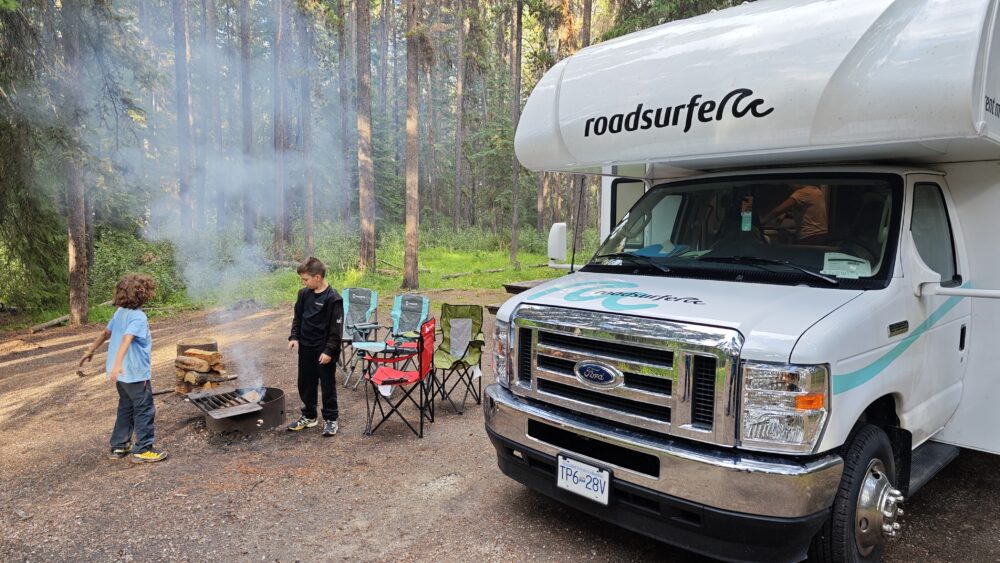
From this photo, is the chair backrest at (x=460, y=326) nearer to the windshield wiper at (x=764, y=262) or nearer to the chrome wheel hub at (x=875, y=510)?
the windshield wiper at (x=764, y=262)

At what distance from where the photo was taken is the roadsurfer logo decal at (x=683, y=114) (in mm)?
3246

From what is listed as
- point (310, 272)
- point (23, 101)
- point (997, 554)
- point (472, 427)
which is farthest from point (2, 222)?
point (997, 554)

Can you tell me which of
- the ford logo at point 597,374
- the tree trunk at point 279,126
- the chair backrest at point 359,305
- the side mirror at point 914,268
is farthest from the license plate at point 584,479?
the tree trunk at point 279,126

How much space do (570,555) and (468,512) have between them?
2.65 feet

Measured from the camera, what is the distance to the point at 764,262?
329 cm

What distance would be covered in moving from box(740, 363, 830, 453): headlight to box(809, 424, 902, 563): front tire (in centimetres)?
50

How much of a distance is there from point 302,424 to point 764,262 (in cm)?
418

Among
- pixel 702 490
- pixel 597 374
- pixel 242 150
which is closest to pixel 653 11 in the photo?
pixel 597 374

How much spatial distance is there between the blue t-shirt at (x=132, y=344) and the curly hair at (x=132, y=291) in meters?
0.07

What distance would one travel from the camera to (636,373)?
279 cm

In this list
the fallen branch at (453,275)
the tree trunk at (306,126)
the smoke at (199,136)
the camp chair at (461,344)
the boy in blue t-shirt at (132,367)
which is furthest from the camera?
the tree trunk at (306,126)

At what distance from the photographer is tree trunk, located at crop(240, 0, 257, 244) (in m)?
19.1

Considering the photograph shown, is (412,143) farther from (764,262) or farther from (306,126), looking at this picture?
(764,262)

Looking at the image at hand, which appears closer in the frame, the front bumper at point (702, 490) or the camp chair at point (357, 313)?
the front bumper at point (702, 490)
